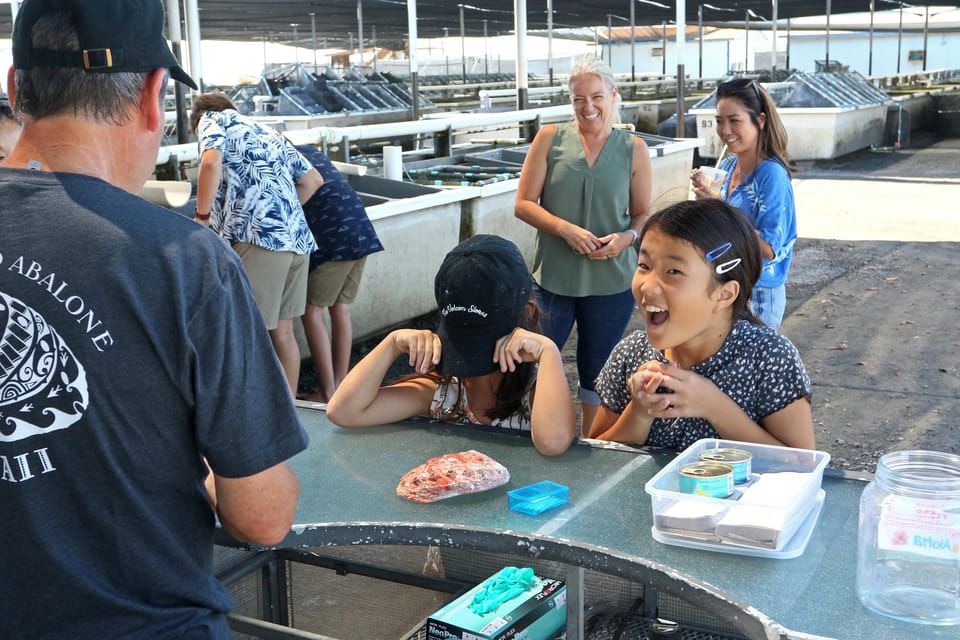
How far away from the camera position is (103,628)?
1.24 meters

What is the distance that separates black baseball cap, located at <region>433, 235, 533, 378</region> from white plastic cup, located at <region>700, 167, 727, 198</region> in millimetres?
1336

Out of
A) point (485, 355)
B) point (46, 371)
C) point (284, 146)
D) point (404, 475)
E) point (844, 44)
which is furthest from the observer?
point (844, 44)

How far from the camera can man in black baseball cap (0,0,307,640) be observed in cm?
117

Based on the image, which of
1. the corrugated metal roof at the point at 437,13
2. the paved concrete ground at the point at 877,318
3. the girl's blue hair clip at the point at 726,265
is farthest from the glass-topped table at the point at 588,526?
the corrugated metal roof at the point at 437,13

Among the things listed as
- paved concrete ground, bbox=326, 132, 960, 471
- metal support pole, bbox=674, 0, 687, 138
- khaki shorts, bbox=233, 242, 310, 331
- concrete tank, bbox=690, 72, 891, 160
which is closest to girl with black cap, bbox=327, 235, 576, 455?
khaki shorts, bbox=233, 242, 310, 331

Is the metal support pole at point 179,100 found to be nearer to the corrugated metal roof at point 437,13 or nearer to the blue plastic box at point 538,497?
the blue plastic box at point 538,497

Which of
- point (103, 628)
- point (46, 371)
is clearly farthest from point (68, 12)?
point (103, 628)

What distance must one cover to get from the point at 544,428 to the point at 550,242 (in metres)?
1.79

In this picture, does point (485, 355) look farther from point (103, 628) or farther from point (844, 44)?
point (844, 44)

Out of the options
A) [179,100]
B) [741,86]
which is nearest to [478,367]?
[741,86]

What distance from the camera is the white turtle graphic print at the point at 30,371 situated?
3.83 ft

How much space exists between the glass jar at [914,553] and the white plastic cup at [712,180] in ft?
6.75

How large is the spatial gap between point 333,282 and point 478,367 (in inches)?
116

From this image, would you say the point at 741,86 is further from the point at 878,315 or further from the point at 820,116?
the point at 820,116
